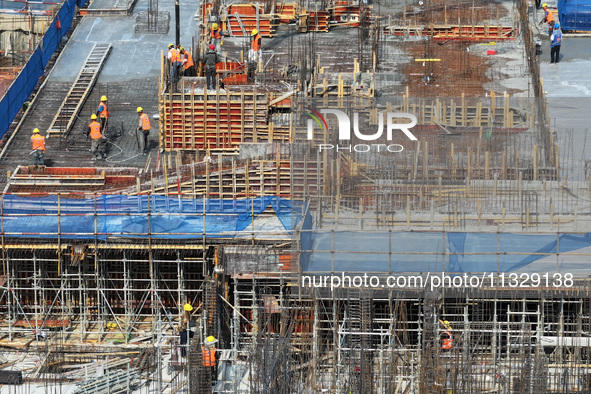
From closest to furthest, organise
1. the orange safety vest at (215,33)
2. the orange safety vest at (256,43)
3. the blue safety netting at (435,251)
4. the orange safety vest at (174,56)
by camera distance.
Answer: the blue safety netting at (435,251) → the orange safety vest at (174,56) → the orange safety vest at (256,43) → the orange safety vest at (215,33)

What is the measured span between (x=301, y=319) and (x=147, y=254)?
546cm

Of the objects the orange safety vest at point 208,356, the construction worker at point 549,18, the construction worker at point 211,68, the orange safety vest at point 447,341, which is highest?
the construction worker at point 549,18

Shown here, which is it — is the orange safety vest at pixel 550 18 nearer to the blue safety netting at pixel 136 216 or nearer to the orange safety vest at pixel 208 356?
the blue safety netting at pixel 136 216

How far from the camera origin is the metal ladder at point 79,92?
6066 centimetres

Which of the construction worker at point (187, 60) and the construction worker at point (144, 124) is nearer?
the construction worker at point (144, 124)

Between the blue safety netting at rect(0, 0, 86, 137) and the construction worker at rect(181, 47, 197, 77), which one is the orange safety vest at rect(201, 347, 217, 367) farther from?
the blue safety netting at rect(0, 0, 86, 137)

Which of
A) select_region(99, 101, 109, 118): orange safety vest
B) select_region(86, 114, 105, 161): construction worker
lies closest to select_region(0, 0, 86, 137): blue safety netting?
select_region(99, 101, 109, 118): orange safety vest

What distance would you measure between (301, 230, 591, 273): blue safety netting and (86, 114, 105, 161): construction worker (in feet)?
39.5

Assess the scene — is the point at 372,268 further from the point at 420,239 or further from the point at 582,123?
the point at 582,123

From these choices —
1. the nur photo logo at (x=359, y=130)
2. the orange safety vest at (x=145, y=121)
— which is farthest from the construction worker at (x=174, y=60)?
the nur photo logo at (x=359, y=130)

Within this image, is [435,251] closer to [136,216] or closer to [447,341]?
[447,341]

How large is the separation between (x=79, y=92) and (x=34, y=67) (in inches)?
97.8

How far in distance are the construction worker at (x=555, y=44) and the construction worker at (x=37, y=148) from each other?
772 inches

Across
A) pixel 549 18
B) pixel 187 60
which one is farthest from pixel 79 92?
pixel 549 18
